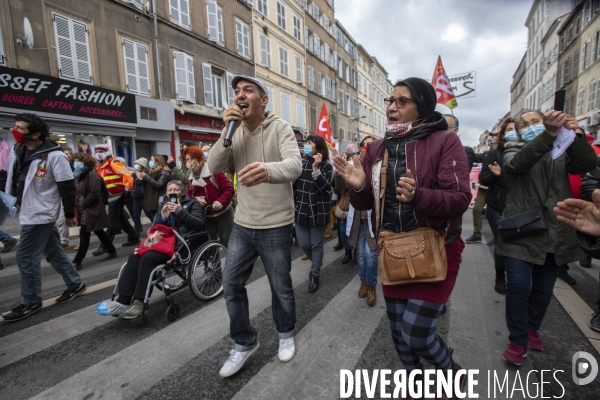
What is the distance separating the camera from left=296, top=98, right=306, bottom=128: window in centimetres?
2274

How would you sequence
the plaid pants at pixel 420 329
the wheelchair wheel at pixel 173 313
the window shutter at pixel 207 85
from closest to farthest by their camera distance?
1. the plaid pants at pixel 420 329
2. the wheelchair wheel at pixel 173 313
3. the window shutter at pixel 207 85

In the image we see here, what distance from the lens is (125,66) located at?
11.6 metres

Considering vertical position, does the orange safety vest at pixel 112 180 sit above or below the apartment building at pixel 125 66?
below

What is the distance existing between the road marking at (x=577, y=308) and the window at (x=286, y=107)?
1882cm

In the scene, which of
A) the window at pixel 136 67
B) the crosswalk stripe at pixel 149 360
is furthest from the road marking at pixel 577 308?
A: the window at pixel 136 67

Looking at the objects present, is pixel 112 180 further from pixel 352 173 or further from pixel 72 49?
pixel 72 49

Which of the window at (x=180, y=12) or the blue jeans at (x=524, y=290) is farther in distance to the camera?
the window at (x=180, y=12)

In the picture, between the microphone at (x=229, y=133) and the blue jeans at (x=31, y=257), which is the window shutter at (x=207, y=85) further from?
the microphone at (x=229, y=133)

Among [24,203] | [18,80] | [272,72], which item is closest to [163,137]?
[18,80]

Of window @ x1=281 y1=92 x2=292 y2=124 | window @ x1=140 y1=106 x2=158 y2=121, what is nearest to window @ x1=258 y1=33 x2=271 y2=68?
window @ x1=281 y1=92 x2=292 y2=124

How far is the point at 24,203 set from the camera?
318 centimetres

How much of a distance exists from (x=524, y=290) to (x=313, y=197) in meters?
2.25

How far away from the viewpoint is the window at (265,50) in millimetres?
18641

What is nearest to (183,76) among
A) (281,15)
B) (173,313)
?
(281,15)
